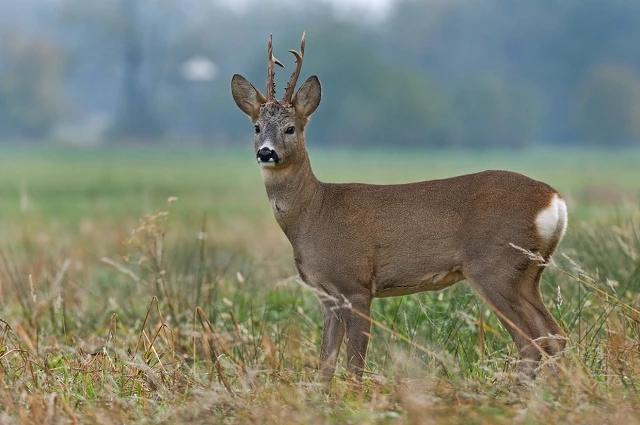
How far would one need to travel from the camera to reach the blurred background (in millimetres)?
76375

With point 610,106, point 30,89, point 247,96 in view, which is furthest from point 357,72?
point 247,96

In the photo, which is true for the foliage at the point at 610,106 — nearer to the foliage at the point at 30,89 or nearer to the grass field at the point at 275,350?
the foliage at the point at 30,89

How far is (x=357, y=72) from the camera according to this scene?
77.8 m

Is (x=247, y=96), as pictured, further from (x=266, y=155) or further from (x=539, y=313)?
(x=539, y=313)

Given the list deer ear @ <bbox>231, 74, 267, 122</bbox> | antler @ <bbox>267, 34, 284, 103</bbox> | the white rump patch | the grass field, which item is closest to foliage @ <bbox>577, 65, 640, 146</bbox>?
the grass field

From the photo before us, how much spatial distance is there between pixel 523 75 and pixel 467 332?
7888 centimetres

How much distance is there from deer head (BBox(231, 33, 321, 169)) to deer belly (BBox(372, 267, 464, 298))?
0.80 m

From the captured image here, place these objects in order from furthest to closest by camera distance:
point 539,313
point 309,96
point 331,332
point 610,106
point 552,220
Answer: point 610,106
point 309,96
point 331,332
point 539,313
point 552,220

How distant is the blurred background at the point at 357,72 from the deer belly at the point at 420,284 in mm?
58133

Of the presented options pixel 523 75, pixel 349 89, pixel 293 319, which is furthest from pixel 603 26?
pixel 293 319

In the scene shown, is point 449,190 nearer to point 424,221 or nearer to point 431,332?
point 424,221

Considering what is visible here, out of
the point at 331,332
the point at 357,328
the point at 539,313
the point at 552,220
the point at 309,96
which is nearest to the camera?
the point at 552,220

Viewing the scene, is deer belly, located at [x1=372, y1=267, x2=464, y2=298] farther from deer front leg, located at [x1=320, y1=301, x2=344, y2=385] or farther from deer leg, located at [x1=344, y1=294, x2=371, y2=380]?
deer front leg, located at [x1=320, y1=301, x2=344, y2=385]

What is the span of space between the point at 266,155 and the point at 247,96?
1.89 feet
